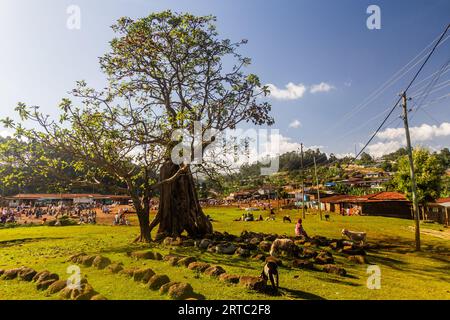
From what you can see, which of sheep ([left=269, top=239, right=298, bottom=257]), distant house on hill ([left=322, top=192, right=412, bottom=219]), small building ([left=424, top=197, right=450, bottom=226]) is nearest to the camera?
sheep ([left=269, top=239, right=298, bottom=257])

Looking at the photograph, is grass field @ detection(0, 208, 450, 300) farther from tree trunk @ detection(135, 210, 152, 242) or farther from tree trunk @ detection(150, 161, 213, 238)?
tree trunk @ detection(150, 161, 213, 238)

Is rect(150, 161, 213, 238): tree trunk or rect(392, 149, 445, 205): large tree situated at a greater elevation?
rect(392, 149, 445, 205): large tree

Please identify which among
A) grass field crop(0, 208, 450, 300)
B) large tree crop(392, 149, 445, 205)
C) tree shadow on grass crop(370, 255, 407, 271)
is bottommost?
tree shadow on grass crop(370, 255, 407, 271)

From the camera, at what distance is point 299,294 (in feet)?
33.3

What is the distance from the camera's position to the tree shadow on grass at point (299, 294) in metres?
9.84

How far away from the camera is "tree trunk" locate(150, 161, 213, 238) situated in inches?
952

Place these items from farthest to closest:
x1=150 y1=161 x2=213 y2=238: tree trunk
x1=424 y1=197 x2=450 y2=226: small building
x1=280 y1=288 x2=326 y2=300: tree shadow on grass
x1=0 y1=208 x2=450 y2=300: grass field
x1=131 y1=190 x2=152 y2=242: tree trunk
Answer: x1=424 y1=197 x2=450 y2=226: small building < x1=150 y1=161 x2=213 y2=238: tree trunk < x1=131 y1=190 x2=152 y2=242: tree trunk < x1=0 y1=208 x2=450 y2=300: grass field < x1=280 y1=288 x2=326 y2=300: tree shadow on grass

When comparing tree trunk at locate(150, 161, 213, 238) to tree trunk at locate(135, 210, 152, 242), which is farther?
tree trunk at locate(150, 161, 213, 238)

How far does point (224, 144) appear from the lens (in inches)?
864

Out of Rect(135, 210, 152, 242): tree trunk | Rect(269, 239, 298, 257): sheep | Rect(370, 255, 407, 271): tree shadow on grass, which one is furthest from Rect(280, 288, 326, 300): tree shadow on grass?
Rect(135, 210, 152, 242): tree trunk

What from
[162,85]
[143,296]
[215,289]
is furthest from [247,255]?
[162,85]

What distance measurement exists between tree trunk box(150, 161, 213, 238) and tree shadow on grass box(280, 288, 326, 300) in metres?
14.2

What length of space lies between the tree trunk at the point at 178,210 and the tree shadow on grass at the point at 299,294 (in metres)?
14.2

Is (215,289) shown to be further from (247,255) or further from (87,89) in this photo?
(87,89)
